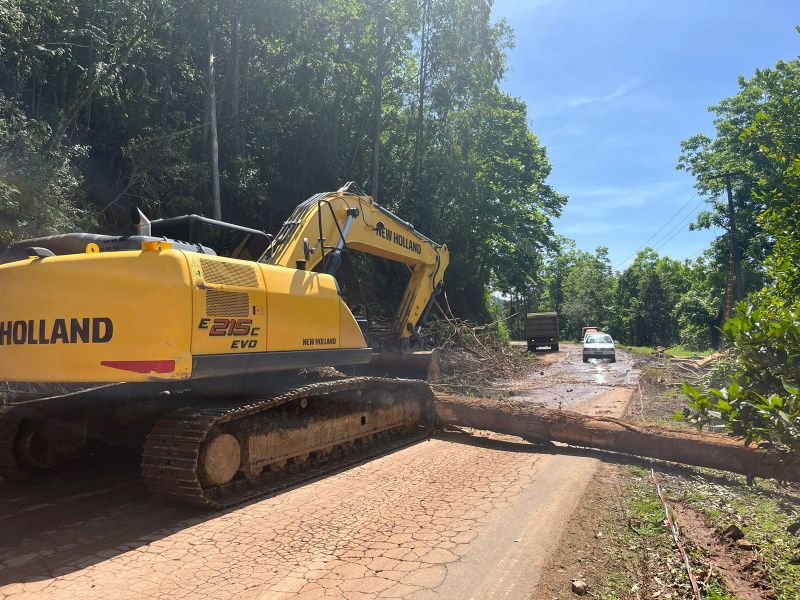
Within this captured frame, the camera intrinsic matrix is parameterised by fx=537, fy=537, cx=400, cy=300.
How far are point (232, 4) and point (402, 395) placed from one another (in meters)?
17.2

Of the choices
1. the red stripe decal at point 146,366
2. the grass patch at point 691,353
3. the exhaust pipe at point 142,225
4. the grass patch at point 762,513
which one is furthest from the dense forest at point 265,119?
the grass patch at point 762,513

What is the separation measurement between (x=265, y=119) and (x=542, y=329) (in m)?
22.9

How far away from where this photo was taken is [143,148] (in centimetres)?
1513

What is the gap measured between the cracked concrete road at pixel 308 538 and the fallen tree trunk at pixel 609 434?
116 cm

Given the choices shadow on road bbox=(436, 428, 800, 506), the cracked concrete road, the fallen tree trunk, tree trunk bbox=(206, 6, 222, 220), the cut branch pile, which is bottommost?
shadow on road bbox=(436, 428, 800, 506)

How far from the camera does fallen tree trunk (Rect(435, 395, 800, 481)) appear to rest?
624 centimetres

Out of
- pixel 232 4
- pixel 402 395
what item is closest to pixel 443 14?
pixel 232 4

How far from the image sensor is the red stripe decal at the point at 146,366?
4.40 meters

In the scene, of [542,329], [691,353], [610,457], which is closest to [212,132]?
[610,457]

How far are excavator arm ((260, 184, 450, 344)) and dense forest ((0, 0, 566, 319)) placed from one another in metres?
6.62

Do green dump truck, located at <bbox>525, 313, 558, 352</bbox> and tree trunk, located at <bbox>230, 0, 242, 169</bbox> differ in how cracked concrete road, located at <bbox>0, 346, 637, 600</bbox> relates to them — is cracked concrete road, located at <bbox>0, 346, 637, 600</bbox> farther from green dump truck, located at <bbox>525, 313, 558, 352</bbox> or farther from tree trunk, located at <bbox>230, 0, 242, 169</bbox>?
green dump truck, located at <bbox>525, 313, 558, 352</bbox>

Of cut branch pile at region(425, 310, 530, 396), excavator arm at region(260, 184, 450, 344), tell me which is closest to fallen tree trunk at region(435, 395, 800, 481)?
excavator arm at region(260, 184, 450, 344)

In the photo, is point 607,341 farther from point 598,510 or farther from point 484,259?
point 598,510

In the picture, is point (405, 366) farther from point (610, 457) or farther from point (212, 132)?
point (212, 132)
